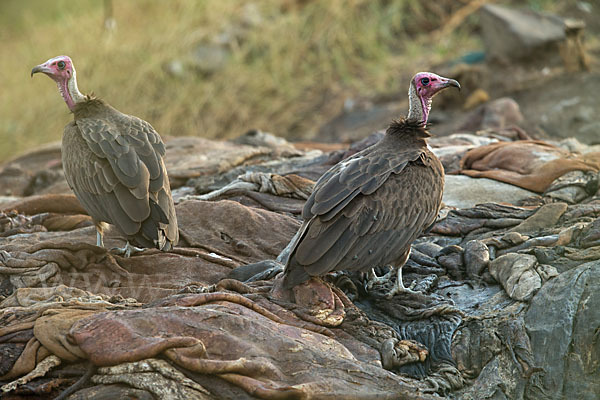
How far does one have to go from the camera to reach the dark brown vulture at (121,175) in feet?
17.5

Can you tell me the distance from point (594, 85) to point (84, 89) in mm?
8069

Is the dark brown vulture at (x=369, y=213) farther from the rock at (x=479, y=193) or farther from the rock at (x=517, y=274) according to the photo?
the rock at (x=479, y=193)

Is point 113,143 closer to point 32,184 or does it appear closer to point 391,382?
point 391,382

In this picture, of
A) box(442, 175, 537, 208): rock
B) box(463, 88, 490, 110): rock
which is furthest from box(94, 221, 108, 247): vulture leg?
box(463, 88, 490, 110): rock

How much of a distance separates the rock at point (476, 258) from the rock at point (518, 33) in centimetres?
720

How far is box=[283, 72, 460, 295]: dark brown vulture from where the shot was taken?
4.77m

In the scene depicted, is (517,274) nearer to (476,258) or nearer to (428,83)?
(476,258)

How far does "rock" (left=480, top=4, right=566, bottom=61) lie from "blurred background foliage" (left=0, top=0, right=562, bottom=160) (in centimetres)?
121

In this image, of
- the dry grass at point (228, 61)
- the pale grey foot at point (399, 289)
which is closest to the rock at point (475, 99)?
the dry grass at point (228, 61)

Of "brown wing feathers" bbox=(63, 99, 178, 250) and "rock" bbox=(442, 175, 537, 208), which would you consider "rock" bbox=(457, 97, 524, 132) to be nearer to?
"rock" bbox=(442, 175, 537, 208)

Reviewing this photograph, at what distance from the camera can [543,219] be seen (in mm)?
5809

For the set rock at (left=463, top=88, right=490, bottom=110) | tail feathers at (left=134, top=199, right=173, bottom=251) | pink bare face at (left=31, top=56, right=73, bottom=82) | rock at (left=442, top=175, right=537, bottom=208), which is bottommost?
rock at (left=463, top=88, right=490, bottom=110)

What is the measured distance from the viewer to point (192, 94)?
556 inches

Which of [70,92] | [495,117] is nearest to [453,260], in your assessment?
[70,92]
